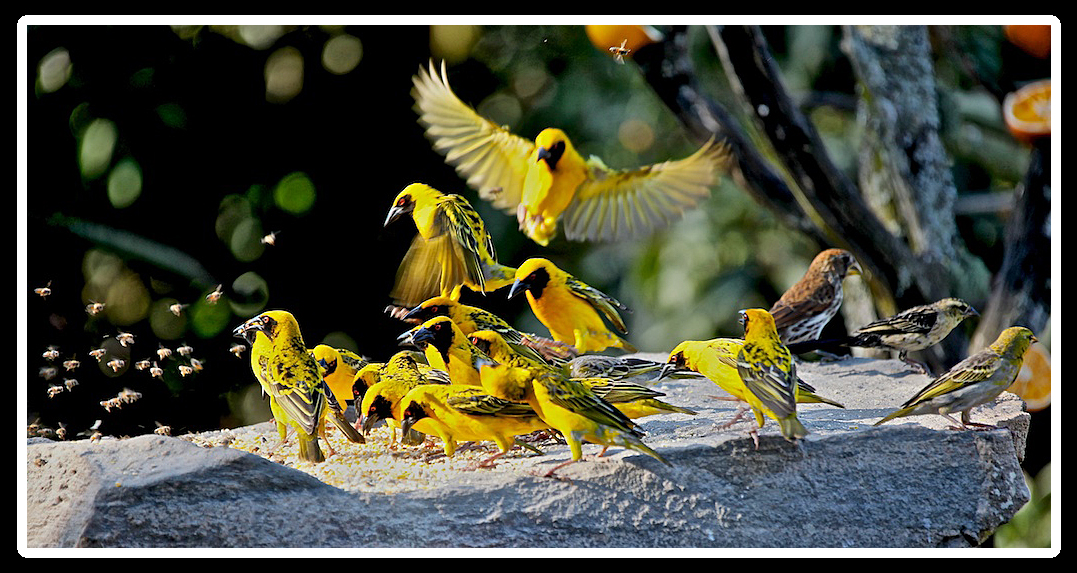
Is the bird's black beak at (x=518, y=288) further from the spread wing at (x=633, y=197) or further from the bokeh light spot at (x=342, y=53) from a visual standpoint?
the bokeh light spot at (x=342, y=53)

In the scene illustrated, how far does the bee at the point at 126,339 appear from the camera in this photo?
4449mm

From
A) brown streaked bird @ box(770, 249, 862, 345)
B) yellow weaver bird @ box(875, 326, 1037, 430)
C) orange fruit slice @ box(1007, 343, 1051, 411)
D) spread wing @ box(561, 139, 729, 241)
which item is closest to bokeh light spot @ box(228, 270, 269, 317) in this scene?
spread wing @ box(561, 139, 729, 241)

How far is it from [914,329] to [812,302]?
17.2 inches

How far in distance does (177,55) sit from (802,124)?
2.80 meters

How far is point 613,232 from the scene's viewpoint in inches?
182

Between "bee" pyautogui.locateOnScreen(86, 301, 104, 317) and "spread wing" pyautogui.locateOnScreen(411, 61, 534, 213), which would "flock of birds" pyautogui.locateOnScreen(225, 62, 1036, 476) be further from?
"bee" pyautogui.locateOnScreen(86, 301, 104, 317)

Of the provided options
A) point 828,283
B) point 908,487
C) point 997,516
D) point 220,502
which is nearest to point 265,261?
point 220,502

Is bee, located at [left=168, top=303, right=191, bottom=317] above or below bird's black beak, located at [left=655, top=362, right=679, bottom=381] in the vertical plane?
above

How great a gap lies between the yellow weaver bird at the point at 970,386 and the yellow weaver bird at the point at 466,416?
1.27 m

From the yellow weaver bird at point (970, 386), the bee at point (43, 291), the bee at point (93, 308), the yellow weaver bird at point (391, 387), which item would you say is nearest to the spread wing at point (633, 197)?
the yellow weaver bird at point (391, 387)

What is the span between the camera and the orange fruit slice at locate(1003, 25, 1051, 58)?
439cm

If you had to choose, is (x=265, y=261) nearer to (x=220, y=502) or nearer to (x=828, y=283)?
(x=220, y=502)

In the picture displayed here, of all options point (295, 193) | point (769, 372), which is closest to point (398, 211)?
point (295, 193)

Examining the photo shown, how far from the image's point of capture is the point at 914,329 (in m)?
4.52
